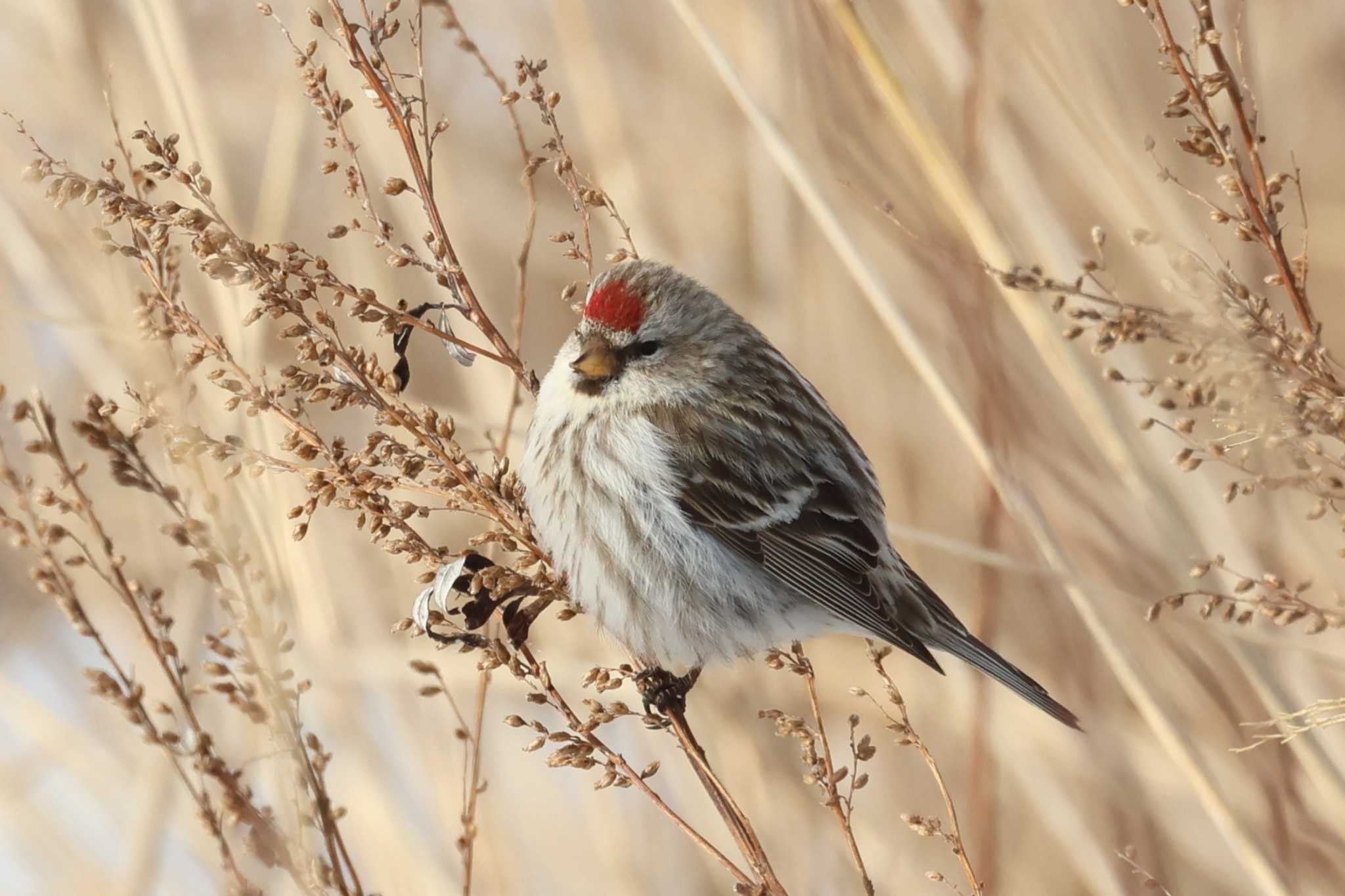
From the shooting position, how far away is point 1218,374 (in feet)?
3.85

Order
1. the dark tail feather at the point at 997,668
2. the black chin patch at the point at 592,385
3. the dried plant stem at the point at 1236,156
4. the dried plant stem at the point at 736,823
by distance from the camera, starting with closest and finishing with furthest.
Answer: the dried plant stem at the point at 1236,156
the dried plant stem at the point at 736,823
the dark tail feather at the point at 997,668
the black chin patch at the point at 592,385

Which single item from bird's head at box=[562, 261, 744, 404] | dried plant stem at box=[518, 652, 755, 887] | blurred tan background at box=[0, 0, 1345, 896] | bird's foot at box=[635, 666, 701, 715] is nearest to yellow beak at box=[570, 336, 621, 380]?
bird's head at box=[562, 261, 744, 404]

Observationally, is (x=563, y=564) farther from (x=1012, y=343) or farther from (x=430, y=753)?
(x=1012, y=343)

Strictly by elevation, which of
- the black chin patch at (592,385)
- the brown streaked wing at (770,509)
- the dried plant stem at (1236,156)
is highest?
the black chin patch at (592,385)

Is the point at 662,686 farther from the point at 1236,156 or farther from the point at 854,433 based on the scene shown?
the point at 1236,156

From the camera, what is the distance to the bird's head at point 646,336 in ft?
7.23

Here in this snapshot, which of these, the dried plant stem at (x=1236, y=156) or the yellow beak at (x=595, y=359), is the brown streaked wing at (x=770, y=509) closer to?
the yellow beak at (x=595, y=359)

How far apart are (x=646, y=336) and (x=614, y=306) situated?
0.38 ft

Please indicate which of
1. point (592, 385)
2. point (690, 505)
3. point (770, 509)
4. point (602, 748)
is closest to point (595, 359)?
point (592, 385)

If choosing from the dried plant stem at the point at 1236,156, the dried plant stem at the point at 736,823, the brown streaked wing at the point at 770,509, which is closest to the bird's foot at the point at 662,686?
the brown streaked wing at the point at 770,509

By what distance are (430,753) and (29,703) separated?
103 centimetres

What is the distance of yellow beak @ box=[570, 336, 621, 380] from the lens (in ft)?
7.30

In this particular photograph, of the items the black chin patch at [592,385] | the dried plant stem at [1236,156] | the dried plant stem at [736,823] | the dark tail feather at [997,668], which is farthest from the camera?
the black chin patch at [592,385]

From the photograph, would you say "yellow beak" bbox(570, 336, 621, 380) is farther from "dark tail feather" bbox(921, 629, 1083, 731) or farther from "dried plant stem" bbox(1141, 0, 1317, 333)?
"dried plant stem" bbox(1141, 0, 1317, 333)
